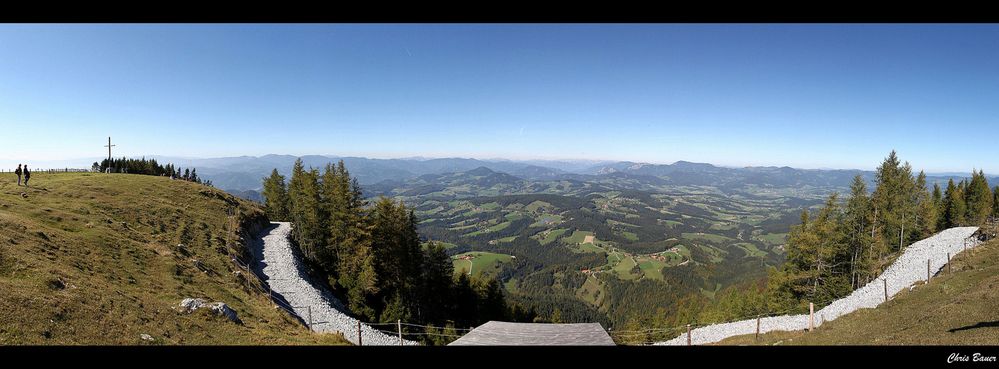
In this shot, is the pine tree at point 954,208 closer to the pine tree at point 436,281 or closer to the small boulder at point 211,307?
the pine tree at point 436,281

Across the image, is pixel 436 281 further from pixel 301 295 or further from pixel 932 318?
pixel 932 318

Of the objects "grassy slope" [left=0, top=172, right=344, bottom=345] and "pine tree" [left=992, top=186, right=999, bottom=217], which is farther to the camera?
"pine tree" [left=992, top=186, right=999, bottom=217]

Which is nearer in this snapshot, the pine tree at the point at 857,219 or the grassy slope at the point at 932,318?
the grassy slope at the point at 932,318

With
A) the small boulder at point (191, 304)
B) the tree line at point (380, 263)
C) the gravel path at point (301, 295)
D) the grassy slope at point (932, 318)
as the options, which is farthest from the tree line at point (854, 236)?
the small boulder at point (191, 304)

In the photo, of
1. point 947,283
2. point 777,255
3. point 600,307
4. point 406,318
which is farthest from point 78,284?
point 777,255

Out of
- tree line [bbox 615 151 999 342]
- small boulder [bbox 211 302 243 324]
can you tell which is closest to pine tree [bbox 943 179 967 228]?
tree line [bbox 615 151 999 342]

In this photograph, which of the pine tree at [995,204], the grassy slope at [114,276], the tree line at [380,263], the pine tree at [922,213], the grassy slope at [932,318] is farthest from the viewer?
the pine tree at [995,204]

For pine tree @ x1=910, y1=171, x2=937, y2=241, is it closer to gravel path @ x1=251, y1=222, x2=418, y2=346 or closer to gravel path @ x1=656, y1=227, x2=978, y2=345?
gravel path @ x1=656, y1=227, x2=978, y2=345
